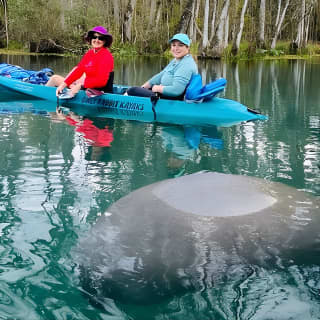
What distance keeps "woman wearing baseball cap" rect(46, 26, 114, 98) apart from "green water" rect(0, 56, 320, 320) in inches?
23.5

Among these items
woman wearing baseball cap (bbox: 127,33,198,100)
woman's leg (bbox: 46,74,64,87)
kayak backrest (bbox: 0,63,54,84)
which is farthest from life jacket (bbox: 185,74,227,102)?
kayak backrest (bbox: 0,63,54,84)

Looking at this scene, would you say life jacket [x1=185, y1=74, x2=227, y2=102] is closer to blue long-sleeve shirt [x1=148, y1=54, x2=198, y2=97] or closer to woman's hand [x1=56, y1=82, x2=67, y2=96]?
blue long-sleeve shirt [x1=148, y1=54, x2=198, y2=97]

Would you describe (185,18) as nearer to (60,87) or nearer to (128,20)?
(128,20)

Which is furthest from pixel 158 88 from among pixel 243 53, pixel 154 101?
pixel 243 53

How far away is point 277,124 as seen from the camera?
7.09 metres

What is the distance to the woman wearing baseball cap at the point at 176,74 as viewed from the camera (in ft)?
23.1

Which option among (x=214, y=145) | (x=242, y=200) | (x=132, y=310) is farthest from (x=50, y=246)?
(x=214, y=145)

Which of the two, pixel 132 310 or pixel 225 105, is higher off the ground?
pixel 225 105

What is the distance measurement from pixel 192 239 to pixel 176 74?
480cm

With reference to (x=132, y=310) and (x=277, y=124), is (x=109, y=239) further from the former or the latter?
(x=277, y=124)

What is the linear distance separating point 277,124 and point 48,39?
78.1 feet

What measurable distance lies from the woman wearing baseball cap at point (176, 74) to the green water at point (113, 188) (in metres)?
0.73

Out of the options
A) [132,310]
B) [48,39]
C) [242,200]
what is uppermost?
[48,39]

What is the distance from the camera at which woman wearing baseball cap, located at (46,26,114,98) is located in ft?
26.1
